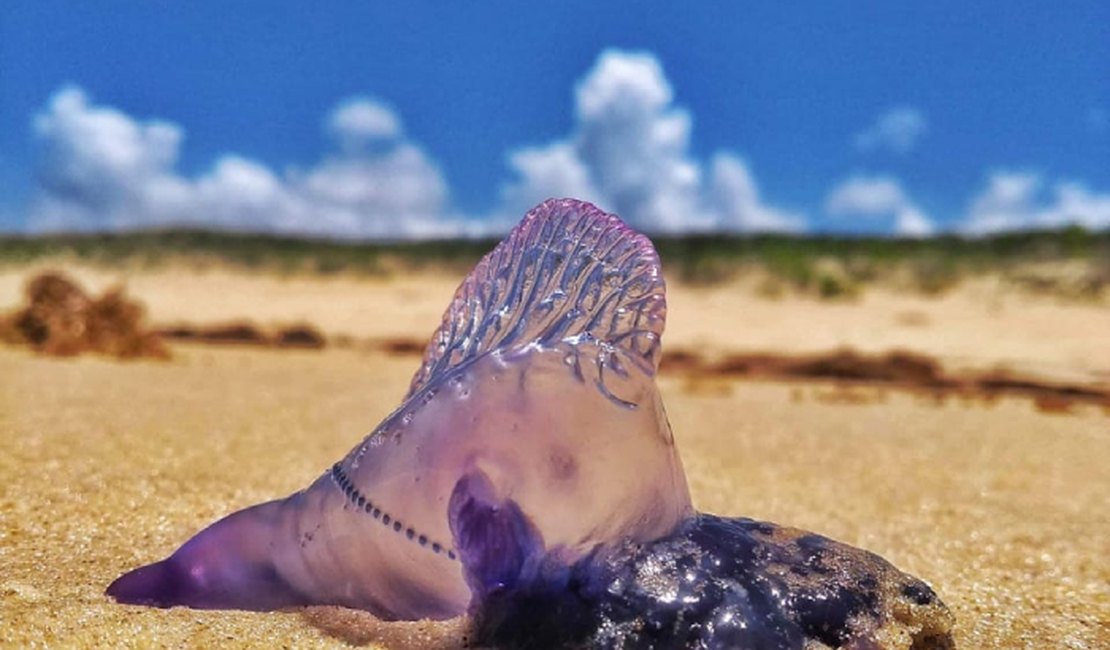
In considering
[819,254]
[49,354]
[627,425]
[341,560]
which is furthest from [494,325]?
[819,254]

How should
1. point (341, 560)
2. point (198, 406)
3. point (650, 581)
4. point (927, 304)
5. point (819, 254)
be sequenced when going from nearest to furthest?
1. point (650, 581)
2. point (341, 560)
3. point (198, 406)
4. point (927, 304)
5. point (819, 254)

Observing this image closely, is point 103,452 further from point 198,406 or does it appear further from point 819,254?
point 819,254

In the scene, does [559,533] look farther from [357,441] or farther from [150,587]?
[357,441]

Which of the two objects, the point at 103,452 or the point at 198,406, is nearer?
the point at 103,452

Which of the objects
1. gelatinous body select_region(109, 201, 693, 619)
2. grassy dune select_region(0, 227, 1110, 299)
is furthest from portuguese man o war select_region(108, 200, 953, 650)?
grassy dune select_region(0, 227, 1110, 299)

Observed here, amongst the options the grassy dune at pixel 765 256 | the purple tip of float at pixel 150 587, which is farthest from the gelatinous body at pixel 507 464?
the grassy dune at pixel 765 256

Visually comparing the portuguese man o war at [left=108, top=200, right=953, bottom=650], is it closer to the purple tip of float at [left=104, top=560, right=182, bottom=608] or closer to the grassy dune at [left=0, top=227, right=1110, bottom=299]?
the purple tip of float at [left=104, top=560, right=182, bottom=608]
